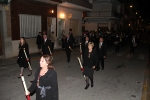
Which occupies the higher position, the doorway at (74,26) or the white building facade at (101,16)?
the white building facade at (101,16)

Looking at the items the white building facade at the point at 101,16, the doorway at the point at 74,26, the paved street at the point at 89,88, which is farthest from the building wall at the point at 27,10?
the white building facade at the point at 101,16

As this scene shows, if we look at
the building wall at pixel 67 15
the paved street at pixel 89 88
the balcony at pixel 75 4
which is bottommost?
the paved street at pixel 89 88

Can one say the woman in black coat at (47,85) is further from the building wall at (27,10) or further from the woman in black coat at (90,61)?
the building wall at (27,10)

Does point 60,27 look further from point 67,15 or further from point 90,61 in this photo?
point 90,61

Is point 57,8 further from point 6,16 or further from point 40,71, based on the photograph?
point 40,71

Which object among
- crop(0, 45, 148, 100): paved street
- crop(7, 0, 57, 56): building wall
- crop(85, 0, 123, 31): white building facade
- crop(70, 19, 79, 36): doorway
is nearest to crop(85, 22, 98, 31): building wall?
crop(85, 0, 123, 31): white building facade

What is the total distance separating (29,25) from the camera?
14.0 meters

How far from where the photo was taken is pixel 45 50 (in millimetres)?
9039

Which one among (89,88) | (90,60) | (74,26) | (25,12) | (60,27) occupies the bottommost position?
(89,88)

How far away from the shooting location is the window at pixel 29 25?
43.6ft

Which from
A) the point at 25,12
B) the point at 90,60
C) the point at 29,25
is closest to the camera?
the point at 90,60

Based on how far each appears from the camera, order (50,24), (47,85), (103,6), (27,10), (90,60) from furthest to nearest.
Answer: (103,6)
(50,24)
(27,10)
(90,60)
(47,85)

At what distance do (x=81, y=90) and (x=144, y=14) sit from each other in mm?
78883

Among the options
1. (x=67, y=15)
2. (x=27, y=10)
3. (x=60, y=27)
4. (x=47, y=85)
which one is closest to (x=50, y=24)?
(x=60, y=27)
